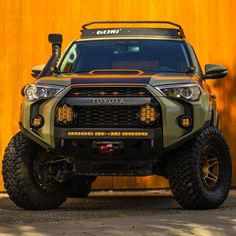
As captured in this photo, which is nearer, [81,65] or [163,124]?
[163,124]

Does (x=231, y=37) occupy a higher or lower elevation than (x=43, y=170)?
higher

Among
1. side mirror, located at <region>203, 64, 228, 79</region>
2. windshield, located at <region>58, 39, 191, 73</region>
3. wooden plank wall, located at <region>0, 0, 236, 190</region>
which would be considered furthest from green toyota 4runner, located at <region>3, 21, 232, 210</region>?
wooden plank wall, located at <region>0, 0, 236, 190</region>

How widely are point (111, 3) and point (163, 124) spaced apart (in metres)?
4.55

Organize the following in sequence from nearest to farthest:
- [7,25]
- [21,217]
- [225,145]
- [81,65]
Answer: [21,217]
[225,145]
[81,65]
[7,25]

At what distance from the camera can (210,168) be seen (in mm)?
9508

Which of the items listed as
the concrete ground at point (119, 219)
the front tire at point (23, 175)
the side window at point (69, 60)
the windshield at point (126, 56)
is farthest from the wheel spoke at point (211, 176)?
the side window at point (69, 60)

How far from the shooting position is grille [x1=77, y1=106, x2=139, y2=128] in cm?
890

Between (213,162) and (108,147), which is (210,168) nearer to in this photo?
(213,162)

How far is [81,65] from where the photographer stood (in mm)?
10281

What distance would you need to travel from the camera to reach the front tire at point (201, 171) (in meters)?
9.02

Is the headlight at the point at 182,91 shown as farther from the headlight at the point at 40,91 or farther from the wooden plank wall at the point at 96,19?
the wooden plank wall at the point at 96,19

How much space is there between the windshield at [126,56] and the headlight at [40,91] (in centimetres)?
97

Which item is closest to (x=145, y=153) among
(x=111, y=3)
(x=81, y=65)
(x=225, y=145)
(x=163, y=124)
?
(x=163, y=124)

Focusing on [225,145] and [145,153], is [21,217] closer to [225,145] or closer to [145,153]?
[145,153]
